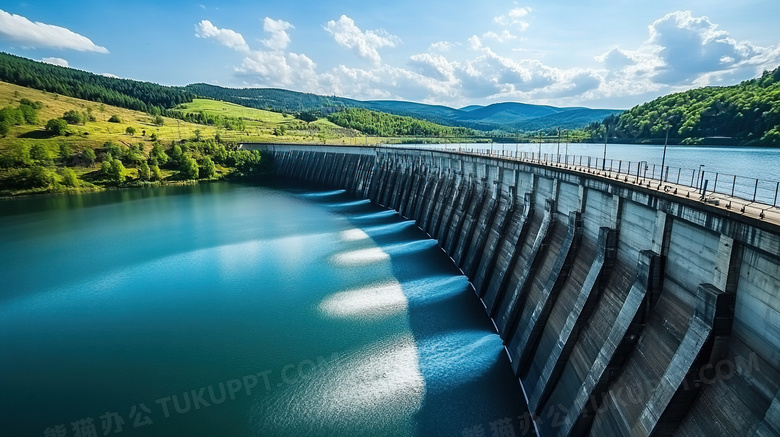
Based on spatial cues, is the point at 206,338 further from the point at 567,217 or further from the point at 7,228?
the point at 7,228

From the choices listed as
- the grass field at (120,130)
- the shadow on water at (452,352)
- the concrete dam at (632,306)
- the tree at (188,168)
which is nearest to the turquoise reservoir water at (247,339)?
the shadow on water at (452,352)

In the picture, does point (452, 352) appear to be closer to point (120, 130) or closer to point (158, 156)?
point (158, 156)

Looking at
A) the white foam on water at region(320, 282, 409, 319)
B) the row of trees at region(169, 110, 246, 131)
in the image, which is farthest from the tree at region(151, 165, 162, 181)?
the white foam on water at region(320, 282, 409, 319)

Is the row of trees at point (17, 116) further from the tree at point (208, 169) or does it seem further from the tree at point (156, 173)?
the tree at point (208, 169)

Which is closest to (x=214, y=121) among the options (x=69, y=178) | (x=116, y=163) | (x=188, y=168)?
(x=188, y=168)

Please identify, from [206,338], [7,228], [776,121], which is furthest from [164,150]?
[776,121]

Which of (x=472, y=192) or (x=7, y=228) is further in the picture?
(x=7, y=228)
